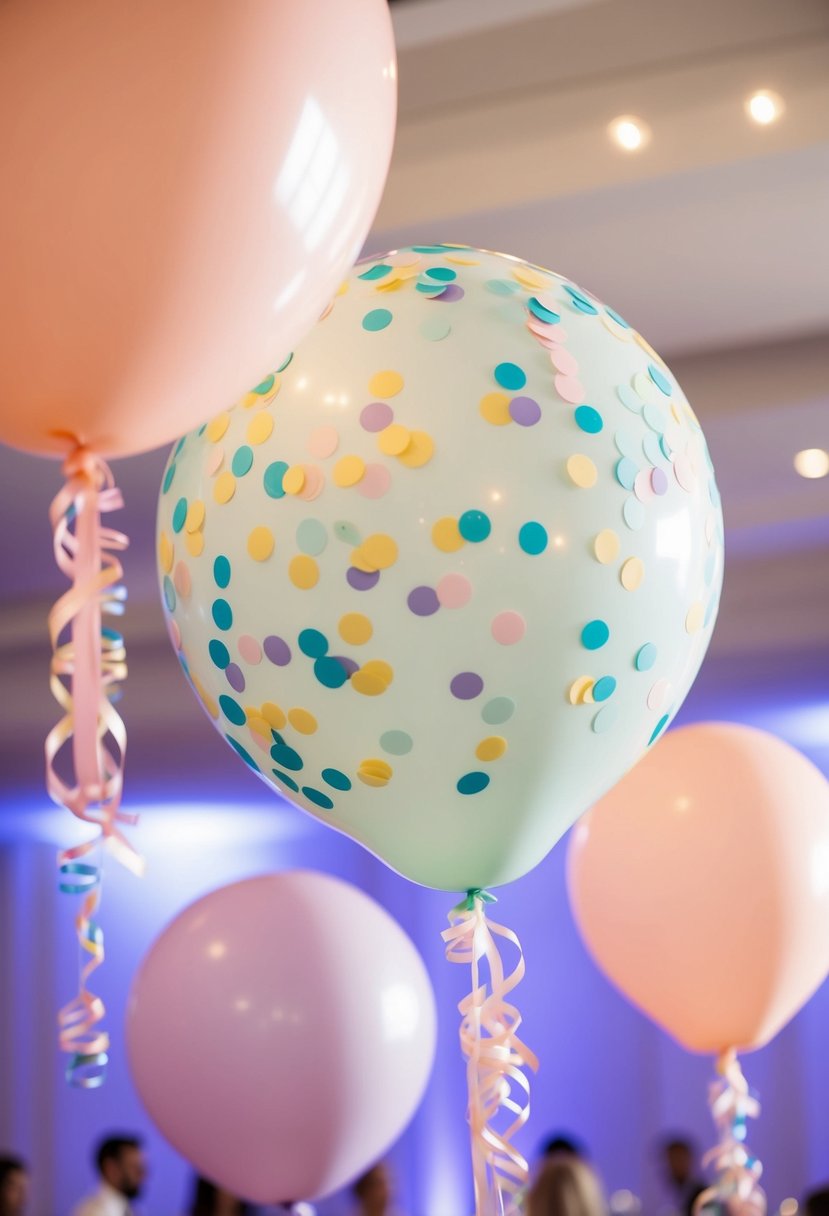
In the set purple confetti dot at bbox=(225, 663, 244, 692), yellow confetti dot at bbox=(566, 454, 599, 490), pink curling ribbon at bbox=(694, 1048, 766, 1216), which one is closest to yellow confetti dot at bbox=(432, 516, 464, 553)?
yellow confetti dot at bbox=(566, 454, 599, 490)

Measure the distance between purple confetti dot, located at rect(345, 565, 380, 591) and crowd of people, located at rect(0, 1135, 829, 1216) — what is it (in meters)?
1.29

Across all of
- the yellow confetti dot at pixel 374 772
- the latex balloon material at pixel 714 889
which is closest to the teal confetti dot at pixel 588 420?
the yellow confetti dot at pixel 374 772

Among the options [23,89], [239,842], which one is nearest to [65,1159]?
[239,842]

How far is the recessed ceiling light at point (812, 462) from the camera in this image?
335 centimetres

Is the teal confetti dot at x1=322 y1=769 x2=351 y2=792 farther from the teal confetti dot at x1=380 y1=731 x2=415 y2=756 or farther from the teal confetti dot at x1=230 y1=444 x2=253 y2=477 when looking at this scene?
the teal confetti dot at x1=230 y1=444 x2=253 y2=477

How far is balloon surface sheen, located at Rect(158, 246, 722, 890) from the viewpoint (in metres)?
1.11

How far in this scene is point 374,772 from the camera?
1.16 metres

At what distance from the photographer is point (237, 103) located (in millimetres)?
907

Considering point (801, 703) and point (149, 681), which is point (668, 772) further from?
point (801, 703)

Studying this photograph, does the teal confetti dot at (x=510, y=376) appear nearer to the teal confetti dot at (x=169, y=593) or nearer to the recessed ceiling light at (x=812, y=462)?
the teal confetti dot at (x=169, y=593)

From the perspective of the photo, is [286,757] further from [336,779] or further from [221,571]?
[221,571]

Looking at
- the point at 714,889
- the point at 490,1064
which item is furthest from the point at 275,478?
the point at 714,889

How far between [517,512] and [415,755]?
206 millimetres

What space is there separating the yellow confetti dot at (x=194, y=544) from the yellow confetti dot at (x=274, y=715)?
137mm
